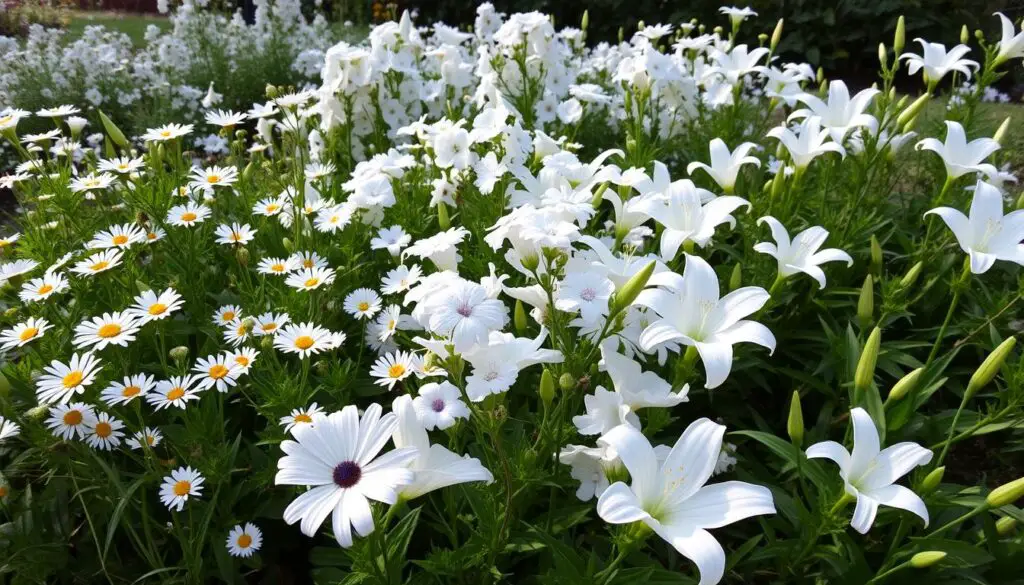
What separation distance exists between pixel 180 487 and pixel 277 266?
91 cm

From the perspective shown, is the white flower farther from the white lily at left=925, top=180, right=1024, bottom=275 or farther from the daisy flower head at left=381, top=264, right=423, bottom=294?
the white lily at left=925, top=180, right=1024, bottom=275

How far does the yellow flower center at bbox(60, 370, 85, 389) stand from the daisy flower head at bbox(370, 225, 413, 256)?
1.03 meters

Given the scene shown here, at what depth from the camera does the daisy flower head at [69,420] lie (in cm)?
181

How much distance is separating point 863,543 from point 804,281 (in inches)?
42.3

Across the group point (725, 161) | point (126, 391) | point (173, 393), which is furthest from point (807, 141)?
point (126, 391)

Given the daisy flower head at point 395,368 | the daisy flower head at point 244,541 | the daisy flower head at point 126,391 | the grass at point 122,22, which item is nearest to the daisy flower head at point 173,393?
the daisy flower head at point 126,391

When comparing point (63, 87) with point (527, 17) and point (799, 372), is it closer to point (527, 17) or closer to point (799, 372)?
point (527, 17)

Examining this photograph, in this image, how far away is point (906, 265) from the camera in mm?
2863

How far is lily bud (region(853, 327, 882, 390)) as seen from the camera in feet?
5.24

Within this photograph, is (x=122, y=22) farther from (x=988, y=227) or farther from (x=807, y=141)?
(x=988, y=227)

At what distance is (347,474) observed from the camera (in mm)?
1246

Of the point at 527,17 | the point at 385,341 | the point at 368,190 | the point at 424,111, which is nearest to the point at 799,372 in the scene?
the point at 385,341

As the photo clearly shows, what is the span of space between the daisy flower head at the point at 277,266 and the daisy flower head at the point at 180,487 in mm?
792

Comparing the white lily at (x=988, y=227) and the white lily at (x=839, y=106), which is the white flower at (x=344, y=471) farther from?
the white lily at (x=839, y=106)
